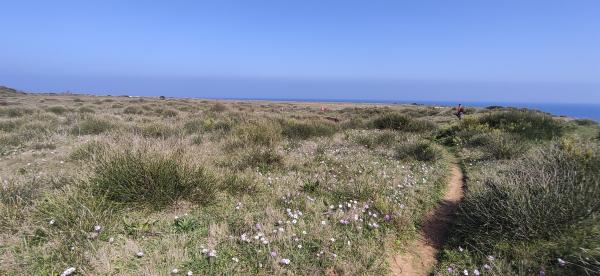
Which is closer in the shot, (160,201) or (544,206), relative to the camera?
(544,206)

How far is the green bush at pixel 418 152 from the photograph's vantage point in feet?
34.8

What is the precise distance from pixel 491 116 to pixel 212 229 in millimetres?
21223

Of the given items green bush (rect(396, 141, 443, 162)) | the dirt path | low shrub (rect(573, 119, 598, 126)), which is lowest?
the dirt path

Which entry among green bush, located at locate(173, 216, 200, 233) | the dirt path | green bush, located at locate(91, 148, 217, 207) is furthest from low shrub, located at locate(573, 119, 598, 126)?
green bush, located at locate(173, 216, 200, 233)

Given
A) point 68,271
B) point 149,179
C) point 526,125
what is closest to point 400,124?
point 526,125

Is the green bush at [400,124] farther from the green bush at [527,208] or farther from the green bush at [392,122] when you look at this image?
the green bush at [527,208]

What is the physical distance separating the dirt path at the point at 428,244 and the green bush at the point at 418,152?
3.19m

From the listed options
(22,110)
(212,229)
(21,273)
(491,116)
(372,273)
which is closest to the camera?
(21,273)

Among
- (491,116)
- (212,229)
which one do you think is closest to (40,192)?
(212,229)

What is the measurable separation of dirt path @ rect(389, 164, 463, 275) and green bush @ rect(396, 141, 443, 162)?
3190mm

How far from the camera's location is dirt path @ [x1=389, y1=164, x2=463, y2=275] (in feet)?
14.7

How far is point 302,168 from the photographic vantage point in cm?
875

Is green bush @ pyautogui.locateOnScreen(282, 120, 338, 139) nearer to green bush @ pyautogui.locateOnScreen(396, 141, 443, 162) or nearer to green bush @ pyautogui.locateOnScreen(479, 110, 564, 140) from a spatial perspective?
green bush @ pyautogui.locateOnScreen(396, 141, 443, 162)

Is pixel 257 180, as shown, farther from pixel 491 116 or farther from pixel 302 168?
pixel 491 116
